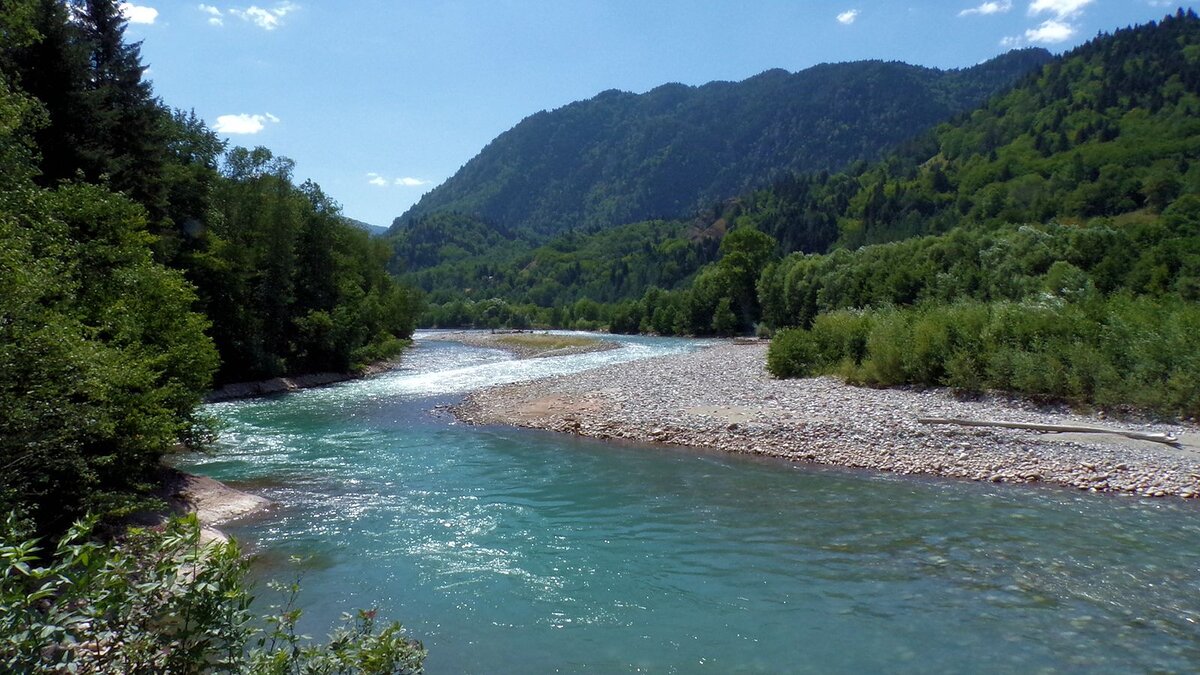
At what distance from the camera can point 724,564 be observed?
38.5 ft

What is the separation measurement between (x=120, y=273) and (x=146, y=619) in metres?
12.0

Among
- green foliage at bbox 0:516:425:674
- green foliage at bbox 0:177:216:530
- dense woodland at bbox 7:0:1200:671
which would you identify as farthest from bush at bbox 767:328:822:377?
green foliage at bbox 0:516:425:674

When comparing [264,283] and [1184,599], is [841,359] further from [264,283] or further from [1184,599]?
[264,283]

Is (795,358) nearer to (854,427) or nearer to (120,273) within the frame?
(854,427)

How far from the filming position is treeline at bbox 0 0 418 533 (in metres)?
8.82

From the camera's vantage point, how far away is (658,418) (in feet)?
80.7

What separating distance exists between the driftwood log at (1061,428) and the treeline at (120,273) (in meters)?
19.3

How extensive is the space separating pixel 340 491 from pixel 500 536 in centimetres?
515

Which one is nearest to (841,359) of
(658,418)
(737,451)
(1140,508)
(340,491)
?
(658,418)

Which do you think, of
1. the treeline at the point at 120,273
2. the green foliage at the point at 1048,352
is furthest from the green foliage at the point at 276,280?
the green foliage at the point at 1048,352

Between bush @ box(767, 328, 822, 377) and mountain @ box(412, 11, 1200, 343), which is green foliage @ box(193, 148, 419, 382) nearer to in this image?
bush @ box(767, 328, 822, 377)

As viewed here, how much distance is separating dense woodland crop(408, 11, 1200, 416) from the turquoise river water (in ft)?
37.1

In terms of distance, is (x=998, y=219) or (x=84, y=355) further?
(x=998, y=219)

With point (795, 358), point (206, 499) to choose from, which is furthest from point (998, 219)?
point (206, 499)
